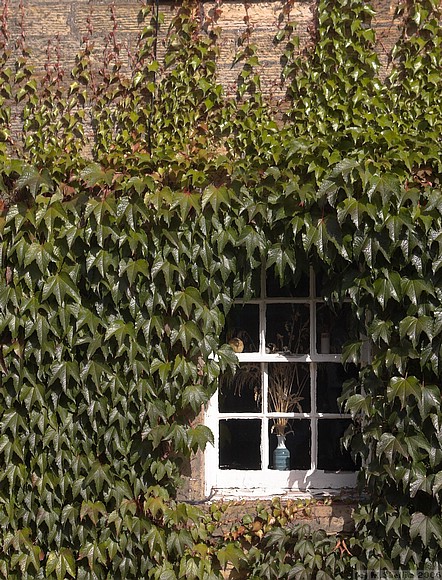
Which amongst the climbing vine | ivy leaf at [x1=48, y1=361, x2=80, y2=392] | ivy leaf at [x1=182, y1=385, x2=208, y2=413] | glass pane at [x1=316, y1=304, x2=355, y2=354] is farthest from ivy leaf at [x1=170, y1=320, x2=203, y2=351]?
glass pane at [x1=316, y1=304, x2=355, y2=354]

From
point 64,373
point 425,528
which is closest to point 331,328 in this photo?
point 425,528

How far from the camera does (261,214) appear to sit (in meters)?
4.66

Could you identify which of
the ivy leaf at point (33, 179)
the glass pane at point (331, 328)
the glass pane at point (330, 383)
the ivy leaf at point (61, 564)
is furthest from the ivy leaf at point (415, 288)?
the ivy leaf at point (61, 564)

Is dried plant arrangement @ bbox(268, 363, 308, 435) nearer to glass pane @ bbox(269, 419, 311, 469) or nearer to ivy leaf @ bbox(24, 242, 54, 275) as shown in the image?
glass pane @ bbox(269, 419, 311, 469)

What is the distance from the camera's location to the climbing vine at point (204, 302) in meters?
4.55

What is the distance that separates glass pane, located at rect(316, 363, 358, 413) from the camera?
5.02 metres

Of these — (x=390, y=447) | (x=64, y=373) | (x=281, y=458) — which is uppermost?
(x=64, y=373)

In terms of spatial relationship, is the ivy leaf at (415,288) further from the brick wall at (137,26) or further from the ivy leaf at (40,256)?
the ivy leaf at (40,256)

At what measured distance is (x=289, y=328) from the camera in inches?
200

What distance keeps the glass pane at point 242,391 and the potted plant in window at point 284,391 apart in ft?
0.29

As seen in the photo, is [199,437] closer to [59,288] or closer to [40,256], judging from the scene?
[59,288]

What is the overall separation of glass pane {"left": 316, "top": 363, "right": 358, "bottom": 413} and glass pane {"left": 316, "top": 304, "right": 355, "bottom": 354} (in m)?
0.10

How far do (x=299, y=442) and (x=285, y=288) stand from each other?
959mm

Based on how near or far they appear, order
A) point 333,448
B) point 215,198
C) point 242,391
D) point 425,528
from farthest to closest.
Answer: point 242,391 < point 333,448 < point 215,198 < point 425,528
